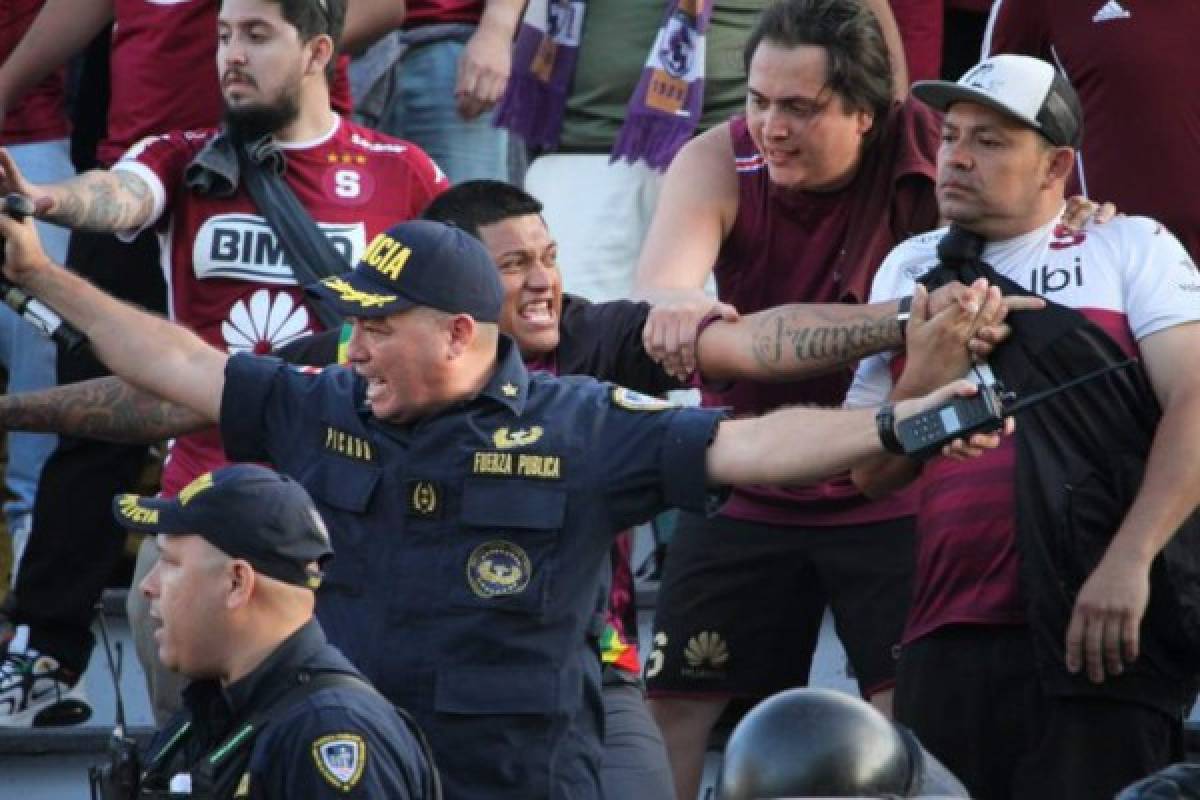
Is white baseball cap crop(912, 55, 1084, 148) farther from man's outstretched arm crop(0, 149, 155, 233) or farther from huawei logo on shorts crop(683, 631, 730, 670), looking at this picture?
man's outstretched arm crop(0, 149, 155, 233)

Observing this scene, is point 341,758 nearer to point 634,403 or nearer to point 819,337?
point 634,403

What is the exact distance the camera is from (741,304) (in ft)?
22.6

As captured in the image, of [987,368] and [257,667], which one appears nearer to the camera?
[257,667]

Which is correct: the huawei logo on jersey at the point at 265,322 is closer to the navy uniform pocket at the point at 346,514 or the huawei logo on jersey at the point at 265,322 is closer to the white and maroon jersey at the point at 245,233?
the white and maroon jersey at the point at 245,233

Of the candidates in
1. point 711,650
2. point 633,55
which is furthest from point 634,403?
point 633,55

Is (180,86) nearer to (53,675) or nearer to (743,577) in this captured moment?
(53,675)

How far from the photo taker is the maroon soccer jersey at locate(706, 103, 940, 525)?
22.0 feet

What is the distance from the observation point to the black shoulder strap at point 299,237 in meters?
7.05

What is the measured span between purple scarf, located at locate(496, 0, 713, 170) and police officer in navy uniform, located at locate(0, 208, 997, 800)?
2.29 metres

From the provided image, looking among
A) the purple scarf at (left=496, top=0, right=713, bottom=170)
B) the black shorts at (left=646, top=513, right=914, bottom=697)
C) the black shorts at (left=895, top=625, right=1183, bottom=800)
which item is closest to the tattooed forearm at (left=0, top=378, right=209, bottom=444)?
the black shorts at (left=646, top=513, right=914, bottom=697)

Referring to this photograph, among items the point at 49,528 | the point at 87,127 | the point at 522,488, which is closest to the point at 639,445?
the point at 522,488

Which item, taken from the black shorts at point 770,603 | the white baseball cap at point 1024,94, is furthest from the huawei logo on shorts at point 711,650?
the white baseball cap at point 1024,94

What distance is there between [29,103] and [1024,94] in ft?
11.1

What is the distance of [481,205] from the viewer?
6727mm
